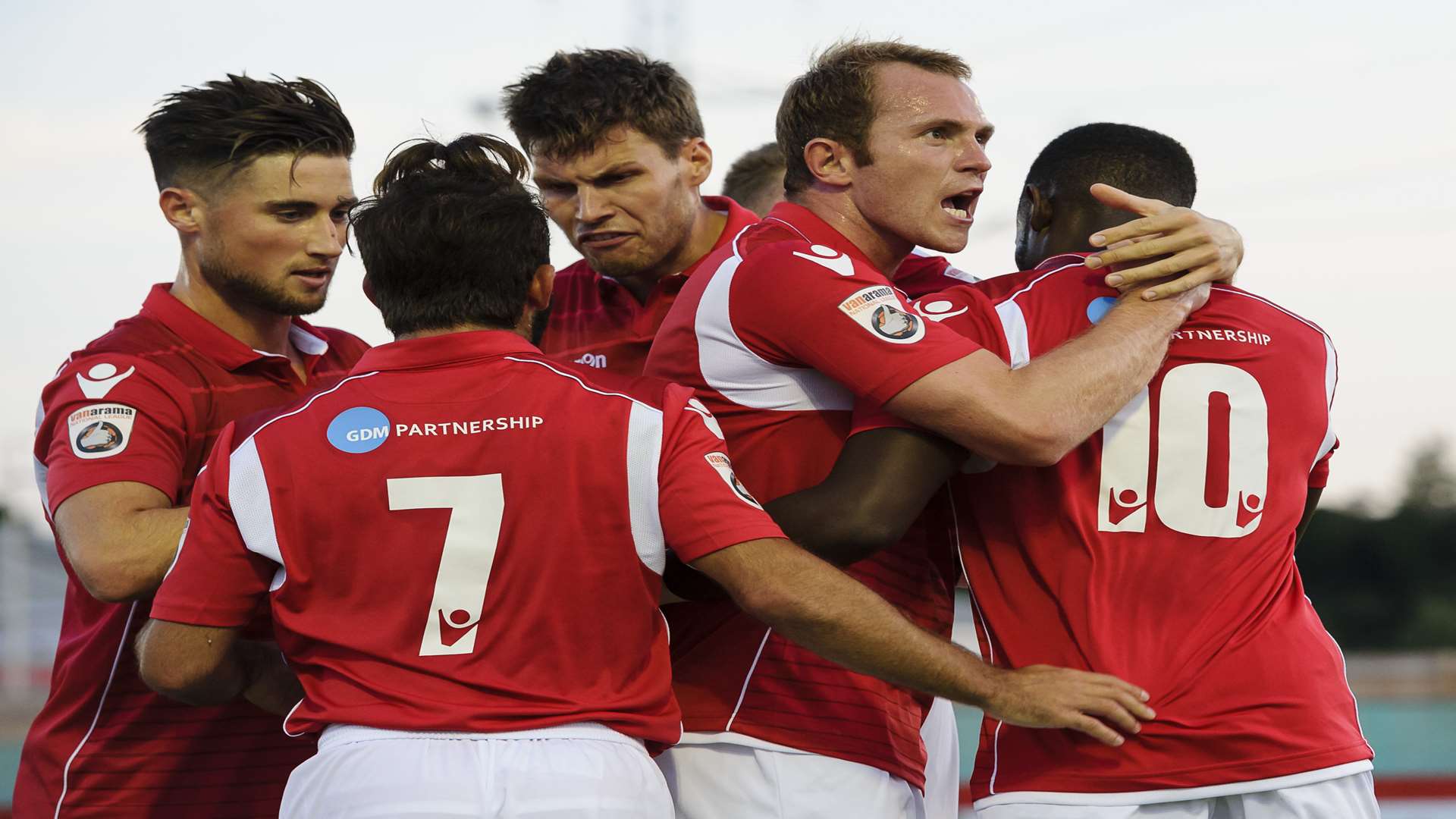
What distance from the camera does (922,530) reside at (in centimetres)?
388

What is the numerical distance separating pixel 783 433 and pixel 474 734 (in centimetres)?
110

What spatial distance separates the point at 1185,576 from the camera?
3480 millimetres

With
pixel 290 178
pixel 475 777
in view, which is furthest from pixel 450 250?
pixel 290 178

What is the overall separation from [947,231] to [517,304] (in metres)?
1.32

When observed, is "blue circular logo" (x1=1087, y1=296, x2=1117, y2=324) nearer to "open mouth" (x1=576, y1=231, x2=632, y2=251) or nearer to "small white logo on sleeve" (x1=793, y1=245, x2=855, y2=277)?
"small white logo on sleeve" (x1=793, y1=245, x2=855, y2=277)

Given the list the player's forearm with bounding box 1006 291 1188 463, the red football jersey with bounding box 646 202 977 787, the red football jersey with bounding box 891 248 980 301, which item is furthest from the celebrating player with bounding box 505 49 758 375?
the player's forearm with bounding box 1006 291 1188 463

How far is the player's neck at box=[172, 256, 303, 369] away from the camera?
4.37m

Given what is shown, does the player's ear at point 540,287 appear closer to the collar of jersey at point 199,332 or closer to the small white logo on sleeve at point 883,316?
the small white logo on sleeve at point 883,316

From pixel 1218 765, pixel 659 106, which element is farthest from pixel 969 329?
pixel 659 106

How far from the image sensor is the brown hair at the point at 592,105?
16.8ft

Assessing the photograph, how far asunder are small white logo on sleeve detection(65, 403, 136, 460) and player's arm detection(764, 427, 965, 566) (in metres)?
1.67

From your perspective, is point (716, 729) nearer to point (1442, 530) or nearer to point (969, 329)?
point (969, 329)

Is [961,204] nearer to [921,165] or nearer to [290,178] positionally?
[921,165]

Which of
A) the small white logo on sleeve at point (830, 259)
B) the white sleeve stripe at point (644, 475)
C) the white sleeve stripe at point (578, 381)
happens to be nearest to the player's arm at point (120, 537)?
the white sleeve stripe at point (578, 381)
